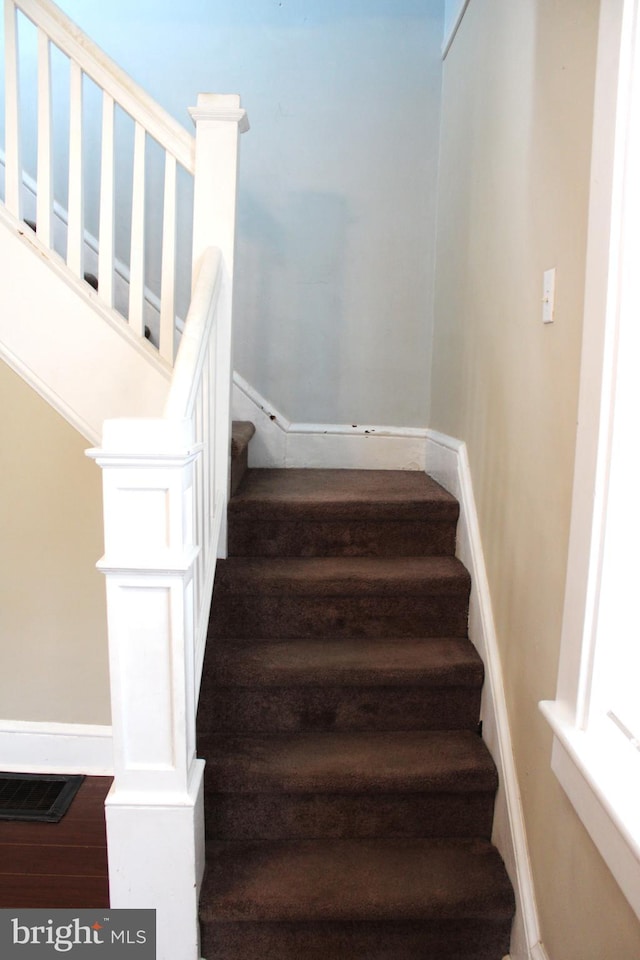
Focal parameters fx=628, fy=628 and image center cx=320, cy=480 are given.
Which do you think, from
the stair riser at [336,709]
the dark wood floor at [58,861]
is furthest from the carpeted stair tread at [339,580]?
the dark wood floor at [58,861]

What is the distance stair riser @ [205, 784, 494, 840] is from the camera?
61.6 inches

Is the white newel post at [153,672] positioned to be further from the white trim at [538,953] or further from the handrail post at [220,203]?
the white trim at [538,953]

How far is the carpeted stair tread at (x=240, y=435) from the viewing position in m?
2.21

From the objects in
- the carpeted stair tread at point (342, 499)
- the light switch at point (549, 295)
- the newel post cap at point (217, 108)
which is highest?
the newel post cap at point (217, 108)

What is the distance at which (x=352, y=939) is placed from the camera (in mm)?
1425

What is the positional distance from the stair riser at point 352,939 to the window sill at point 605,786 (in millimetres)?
516

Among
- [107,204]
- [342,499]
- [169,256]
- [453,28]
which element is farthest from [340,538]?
[453,28]

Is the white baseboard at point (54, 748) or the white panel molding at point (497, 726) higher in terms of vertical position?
the white panel molding at point (497, 726)

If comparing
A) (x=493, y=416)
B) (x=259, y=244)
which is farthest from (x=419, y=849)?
(x=259, y=244)

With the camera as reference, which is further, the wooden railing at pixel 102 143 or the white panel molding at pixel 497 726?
the wooden railing at pixel 102 143

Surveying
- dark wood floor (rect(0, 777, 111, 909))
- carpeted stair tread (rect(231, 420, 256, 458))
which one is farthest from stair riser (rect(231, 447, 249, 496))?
dark wood floor (rect(0, 777, 111, 909))

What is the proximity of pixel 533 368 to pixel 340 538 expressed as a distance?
906mm

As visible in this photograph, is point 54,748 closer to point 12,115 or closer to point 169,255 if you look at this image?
point 169,255

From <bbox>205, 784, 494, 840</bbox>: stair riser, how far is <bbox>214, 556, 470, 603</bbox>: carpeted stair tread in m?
0.56
